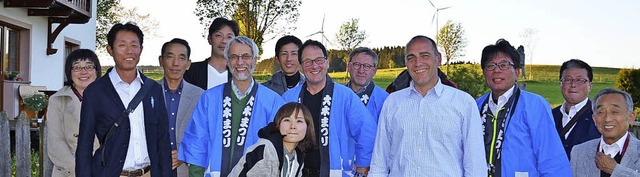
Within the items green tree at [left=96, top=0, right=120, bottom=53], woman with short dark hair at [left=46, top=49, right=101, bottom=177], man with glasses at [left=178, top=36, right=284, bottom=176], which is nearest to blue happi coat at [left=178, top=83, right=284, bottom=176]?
man with glasses at [left=178, top=36, right=284, bottom=176]

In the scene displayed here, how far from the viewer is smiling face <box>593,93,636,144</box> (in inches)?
165

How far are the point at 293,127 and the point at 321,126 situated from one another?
1.43ft

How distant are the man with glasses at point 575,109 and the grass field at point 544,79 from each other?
21.1m

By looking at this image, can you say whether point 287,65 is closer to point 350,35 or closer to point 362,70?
point 362,70

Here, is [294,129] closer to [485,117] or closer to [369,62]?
[485,117]

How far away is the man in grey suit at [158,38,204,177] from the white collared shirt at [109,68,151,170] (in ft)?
2.65

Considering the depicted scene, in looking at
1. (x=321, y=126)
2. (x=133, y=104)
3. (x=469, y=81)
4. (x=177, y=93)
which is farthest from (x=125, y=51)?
(x=469, y=81)

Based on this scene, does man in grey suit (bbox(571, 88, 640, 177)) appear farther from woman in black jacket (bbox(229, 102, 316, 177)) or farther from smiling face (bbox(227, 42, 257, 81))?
smiling face (bbox(227, 42, 257, 81))

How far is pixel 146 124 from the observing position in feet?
13.0

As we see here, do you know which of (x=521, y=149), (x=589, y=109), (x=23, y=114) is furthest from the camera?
(x=23, y=114)

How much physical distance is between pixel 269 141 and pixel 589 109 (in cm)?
256

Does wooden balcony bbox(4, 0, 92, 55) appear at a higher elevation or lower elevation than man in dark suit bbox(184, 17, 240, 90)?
higher

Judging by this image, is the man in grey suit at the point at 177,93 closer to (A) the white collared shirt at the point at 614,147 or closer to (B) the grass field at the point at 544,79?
(A) the white collared shirt at the point at 614,147

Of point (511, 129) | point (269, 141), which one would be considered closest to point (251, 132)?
point (269, 141)
